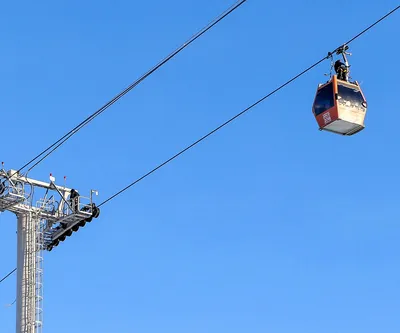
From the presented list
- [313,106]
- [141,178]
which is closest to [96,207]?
[141,178]

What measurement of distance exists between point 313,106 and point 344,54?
1.58m

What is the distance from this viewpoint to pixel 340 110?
31234mm

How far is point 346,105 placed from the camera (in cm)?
3144

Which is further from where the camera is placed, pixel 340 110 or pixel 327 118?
pixel 327 118

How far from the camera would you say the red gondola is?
1232 inches

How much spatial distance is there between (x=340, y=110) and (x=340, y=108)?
72 mm

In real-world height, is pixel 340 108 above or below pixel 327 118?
above

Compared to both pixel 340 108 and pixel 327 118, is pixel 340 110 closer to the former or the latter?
pixel 340 108

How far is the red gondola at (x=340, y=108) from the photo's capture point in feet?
103

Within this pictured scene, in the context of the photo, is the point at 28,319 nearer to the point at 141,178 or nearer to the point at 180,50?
the point at 141,178

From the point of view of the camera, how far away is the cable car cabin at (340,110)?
31.3 meters

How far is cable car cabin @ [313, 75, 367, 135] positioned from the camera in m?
31.3

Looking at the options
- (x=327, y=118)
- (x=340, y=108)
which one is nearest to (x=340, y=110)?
(x=340, y=108)

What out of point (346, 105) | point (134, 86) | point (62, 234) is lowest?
point (346, 105)
